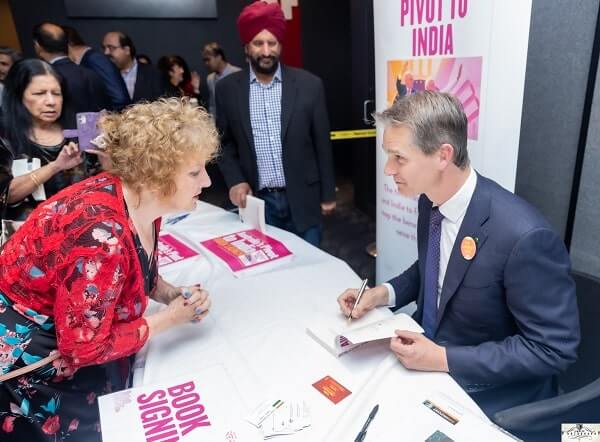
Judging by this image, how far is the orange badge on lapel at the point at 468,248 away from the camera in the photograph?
3.79 ft

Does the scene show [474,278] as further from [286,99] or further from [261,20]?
[261,20]

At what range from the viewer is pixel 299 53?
577 cm

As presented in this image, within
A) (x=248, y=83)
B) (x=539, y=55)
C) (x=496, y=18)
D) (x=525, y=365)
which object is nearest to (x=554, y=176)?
(x=539, y=55)

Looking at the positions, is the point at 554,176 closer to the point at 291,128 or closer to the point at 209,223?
the point at 291,128

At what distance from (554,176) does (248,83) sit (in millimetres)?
1590

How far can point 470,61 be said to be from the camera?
1.69 meters

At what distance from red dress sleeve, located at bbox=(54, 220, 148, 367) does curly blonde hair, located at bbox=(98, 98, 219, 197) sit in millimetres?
160

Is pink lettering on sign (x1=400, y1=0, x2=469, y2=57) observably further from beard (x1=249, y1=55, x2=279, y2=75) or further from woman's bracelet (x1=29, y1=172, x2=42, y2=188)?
woman's bracelet (x1=29, y1=172, x2=42, y2=188)

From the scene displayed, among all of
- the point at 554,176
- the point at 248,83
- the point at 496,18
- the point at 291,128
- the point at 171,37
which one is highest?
the point at 171,37

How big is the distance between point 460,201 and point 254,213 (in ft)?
3.40

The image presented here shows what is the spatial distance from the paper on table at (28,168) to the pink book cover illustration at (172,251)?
0.56m

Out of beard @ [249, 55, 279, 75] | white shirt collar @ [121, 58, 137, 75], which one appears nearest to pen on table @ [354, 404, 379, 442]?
beard @ [249, 55, 279, 75]

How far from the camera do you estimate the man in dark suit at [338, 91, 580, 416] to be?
3.44ft

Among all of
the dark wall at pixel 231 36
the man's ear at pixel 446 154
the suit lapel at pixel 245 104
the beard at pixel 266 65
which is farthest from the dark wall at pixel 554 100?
the dark wall at pixel 231 36
